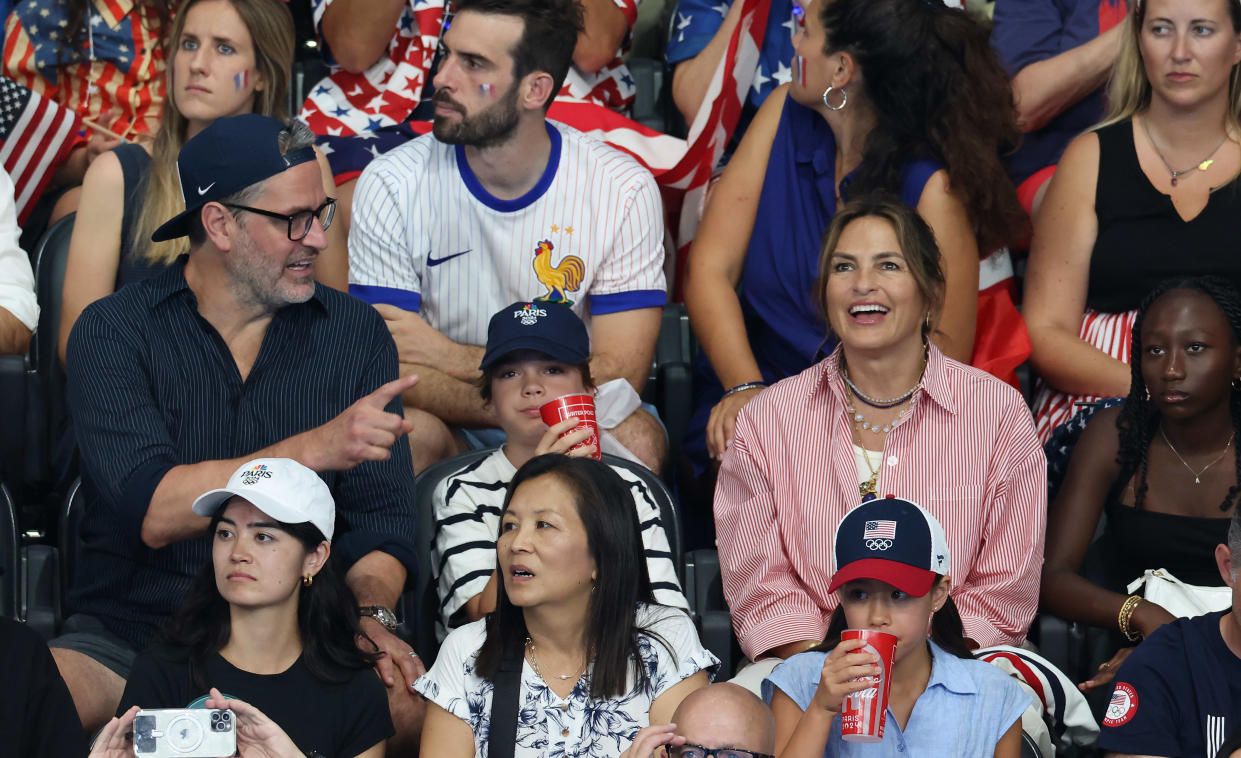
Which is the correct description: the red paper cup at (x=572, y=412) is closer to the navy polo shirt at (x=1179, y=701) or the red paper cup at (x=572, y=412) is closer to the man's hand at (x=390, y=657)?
the man's hand at (x=390, y=657)

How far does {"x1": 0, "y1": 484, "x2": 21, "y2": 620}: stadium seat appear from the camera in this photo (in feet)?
12.6

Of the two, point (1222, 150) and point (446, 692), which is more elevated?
point (1222, 150)

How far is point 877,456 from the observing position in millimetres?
4078

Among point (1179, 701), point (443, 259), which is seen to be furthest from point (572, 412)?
point (1179, 701)

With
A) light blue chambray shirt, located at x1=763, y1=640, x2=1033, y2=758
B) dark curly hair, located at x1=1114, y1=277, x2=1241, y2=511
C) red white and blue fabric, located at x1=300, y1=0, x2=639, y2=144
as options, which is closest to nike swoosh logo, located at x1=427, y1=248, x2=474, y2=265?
red white and blue fabric, located at x1=300, y1=0, x2=639, y2=144

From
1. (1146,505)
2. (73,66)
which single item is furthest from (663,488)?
(73,66)

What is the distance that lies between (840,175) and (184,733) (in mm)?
2665

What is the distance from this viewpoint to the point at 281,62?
495 centimetres

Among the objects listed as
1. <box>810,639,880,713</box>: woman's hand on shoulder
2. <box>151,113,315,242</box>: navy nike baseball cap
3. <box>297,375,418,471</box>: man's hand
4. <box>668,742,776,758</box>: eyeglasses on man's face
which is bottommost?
<box>668,742,776,758</box>: eyeglasses on man's face

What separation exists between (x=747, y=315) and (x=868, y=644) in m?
2.15

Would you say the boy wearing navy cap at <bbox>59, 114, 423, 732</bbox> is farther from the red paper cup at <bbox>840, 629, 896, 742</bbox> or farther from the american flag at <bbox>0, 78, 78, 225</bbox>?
the american flag at <bbox>0, 78, 78, 225</bbox>

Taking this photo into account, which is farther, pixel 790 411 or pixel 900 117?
pixel 900 117

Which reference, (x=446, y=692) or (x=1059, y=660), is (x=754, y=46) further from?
(x=446, y=692)

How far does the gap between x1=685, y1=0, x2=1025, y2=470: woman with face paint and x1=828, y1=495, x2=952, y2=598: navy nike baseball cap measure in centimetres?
→ 121
